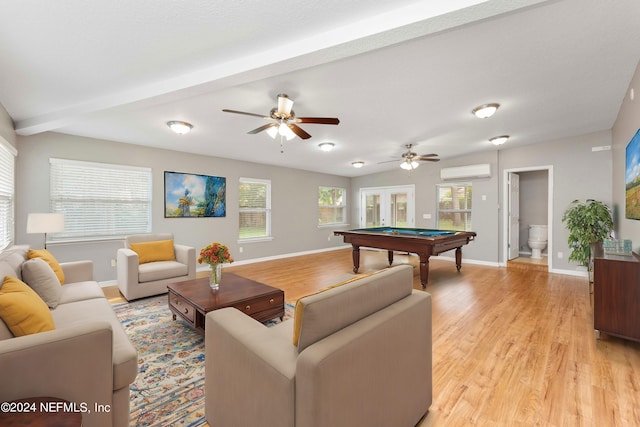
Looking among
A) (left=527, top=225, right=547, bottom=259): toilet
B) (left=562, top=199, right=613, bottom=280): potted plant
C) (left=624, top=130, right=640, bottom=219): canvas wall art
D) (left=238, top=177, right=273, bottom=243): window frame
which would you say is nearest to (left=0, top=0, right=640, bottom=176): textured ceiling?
(left=624, top=130, right=640, bottom=219): canvas wall art

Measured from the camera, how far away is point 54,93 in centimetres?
273

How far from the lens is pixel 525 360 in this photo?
229 cm

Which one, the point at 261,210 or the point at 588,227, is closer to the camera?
the point at 588,227

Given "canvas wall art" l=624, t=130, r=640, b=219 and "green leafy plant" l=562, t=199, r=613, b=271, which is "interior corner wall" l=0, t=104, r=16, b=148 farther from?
"green leafy plant" l=562, t=199, r=613, b=271

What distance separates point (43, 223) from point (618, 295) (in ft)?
19.8

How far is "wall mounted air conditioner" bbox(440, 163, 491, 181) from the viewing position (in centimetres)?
606

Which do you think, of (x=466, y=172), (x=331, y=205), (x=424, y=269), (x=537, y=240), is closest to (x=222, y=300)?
(x=424, y=269)

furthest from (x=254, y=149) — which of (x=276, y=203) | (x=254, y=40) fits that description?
(x=254, y=40)

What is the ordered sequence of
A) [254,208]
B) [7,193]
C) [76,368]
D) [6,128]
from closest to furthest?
[76,368]
[6,128]
[7,193]
[254,208]

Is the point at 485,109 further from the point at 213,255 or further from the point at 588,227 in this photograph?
the point at 213,255

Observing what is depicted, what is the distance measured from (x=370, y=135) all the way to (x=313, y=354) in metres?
4.19

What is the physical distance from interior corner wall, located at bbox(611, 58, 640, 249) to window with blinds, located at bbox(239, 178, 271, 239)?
5930mm

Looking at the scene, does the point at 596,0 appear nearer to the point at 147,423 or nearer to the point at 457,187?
the point at 147,423

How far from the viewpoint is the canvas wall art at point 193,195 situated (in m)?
5.09
